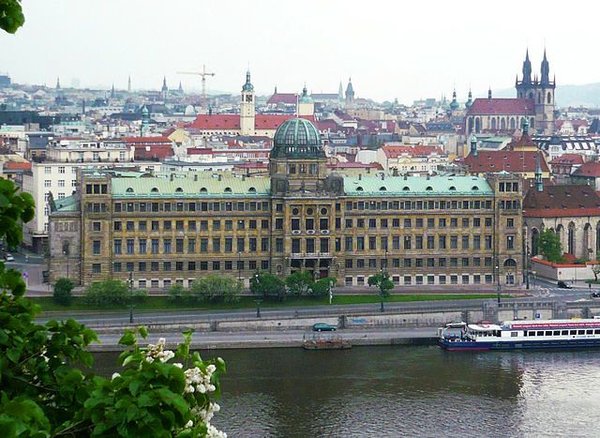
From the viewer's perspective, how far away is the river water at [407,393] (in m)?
59.2

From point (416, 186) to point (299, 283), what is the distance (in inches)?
510

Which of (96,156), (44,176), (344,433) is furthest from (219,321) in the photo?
(96,156)

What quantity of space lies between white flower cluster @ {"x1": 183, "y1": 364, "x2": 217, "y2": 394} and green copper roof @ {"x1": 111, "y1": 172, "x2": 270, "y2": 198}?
7556 centimetres

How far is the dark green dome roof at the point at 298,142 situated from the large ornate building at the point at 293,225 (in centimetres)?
7

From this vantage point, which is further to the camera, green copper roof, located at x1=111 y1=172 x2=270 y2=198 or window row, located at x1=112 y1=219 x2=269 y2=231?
green copper roof, located at x1=111 y1=172 x2=270 y2=198

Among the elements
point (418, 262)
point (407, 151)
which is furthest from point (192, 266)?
point (407, 151)

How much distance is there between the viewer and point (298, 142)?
317ft

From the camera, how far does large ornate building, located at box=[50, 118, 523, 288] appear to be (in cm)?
9338

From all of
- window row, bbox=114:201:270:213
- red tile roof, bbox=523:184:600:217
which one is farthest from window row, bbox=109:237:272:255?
red tile roof, bbox=523:184:600:217

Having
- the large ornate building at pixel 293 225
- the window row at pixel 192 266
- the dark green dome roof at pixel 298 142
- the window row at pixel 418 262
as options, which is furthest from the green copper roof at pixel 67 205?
the window row at pixel 418 262

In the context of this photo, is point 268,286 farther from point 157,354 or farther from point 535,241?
point 157,354

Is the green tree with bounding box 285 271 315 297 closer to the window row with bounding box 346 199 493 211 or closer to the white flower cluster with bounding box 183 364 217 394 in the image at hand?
the window row with bounding box 346 199 493 211

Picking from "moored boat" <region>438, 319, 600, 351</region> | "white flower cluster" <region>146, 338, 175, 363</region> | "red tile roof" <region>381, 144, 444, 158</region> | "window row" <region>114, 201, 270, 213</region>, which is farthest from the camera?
"red tile roof" <region>381, 144, 444, 158</region>

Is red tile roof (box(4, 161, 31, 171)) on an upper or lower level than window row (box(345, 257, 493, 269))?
upper
